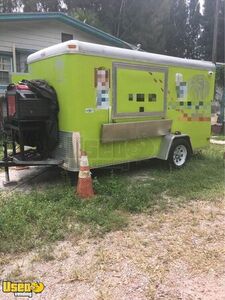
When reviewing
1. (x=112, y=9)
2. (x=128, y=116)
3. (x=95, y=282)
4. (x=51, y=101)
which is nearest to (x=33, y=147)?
(x=51, y=101)

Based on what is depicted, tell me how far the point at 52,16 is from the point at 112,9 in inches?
754

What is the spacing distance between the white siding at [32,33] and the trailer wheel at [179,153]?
7.67 meters

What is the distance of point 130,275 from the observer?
130 inches

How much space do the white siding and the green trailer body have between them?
19.6 feet

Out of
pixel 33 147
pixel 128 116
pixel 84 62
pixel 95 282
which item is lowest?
pixel 95 282

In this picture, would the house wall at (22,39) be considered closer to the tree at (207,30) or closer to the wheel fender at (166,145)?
the wheel fender at (166,145)

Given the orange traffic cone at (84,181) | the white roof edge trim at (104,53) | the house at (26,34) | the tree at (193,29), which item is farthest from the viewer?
the tree at (193,29)

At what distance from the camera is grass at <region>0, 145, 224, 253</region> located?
4129 millimetres

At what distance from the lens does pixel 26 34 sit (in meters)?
12.4

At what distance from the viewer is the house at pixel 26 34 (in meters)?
11.9

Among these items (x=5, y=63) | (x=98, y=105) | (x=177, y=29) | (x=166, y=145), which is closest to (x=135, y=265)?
(x=98, y=105)

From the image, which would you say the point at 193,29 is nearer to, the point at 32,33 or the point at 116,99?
the point at 32,33

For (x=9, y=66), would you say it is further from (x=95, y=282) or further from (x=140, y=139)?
(x=95, y=282)

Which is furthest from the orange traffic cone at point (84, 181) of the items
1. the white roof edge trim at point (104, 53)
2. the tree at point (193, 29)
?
the tree at point (193, 29)
